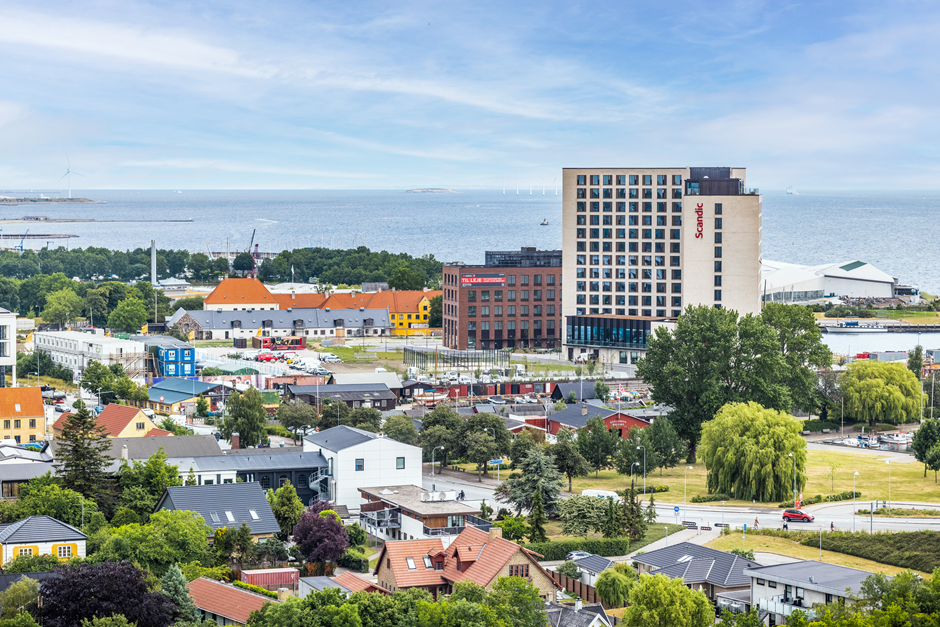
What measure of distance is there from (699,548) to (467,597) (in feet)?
39.1

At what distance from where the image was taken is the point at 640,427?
230 ft

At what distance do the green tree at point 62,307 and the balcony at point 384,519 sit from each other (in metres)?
82.6

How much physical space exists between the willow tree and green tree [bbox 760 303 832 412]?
1503 cm

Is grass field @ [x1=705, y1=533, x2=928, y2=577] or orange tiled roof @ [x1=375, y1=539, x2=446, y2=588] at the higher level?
orange tiled roof @ [x1=375, y1=539, x2=446, y2=588]

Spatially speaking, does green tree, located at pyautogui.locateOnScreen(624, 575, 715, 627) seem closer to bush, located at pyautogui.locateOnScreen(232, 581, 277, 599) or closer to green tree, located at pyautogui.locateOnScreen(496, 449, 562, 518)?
bush, located at pyautogui.locateOnScreen(232, 581, 277, 599)

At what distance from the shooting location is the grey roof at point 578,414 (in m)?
72.4

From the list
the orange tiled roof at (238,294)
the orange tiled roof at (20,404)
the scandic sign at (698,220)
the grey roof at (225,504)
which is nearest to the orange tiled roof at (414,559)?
the grey roof at (225,504)

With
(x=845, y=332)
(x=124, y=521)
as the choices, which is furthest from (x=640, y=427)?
(x=845, y=332)

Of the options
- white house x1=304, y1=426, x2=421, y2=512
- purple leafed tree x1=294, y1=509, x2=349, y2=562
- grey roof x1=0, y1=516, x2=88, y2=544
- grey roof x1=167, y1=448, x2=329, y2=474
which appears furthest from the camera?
white house x1=304, y1=426, x2=421, y2=512

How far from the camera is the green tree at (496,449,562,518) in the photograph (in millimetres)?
52812

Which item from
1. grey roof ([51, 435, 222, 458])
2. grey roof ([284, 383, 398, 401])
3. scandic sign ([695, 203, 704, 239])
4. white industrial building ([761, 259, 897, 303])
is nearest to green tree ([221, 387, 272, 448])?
grey roof ([51, 435, 222, 458])

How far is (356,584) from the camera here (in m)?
40.1

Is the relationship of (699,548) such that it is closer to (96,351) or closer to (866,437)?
(866,437)

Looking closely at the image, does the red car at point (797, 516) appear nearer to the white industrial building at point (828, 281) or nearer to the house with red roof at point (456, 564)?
the house with red roof at point (456, 564)
